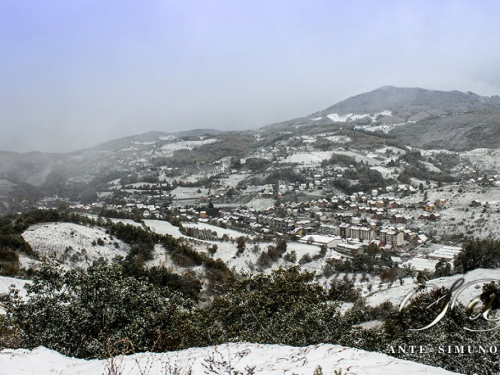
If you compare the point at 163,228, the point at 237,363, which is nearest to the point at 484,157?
the point at 163,228

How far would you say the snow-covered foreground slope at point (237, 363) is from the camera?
13.0ft

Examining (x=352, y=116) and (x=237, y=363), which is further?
(x=352, y=116)

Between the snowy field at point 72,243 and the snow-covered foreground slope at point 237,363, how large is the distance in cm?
1095

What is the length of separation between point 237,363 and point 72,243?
14187 mm

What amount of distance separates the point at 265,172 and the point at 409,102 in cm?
10686

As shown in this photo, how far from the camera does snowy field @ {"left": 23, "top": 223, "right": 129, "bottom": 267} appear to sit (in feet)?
50.6

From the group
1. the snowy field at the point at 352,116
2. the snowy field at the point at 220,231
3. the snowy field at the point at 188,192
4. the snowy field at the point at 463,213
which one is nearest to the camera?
the snowy field at the point at 463,213

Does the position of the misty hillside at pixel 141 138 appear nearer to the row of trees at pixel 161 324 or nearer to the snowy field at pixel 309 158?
the snowy field at pixel 309 158

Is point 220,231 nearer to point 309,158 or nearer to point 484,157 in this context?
point 309,158

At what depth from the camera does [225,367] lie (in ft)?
13.6

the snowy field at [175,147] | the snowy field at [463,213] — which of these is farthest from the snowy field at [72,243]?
the snowy field at [175,147]

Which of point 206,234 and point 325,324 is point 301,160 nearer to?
point 206,234

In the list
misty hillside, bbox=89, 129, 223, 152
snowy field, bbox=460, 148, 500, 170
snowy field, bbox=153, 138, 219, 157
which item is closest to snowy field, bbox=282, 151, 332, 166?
snowy field, bbox=460, 148, 500, 170

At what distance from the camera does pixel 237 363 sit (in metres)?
4.49
